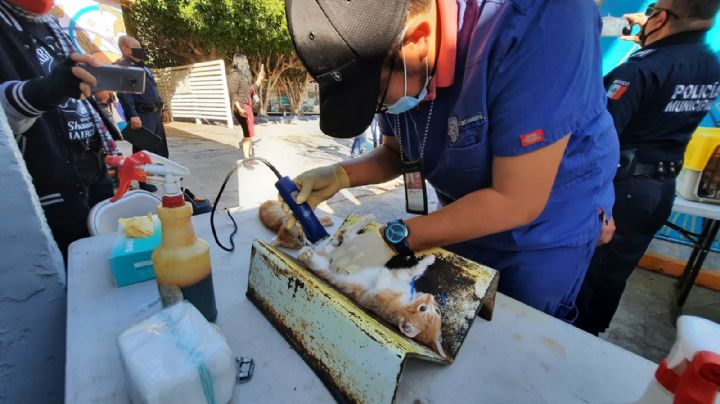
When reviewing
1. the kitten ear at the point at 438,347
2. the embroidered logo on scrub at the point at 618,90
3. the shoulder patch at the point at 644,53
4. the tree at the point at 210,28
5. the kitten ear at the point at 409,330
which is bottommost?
the kitten ear at the point at 438,347

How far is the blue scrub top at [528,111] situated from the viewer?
0.66 meters

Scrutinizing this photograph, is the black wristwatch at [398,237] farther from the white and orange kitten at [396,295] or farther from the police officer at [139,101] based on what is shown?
the police officer at [139,101]

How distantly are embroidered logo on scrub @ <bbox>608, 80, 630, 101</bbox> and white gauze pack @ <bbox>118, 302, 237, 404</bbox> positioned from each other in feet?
6.36

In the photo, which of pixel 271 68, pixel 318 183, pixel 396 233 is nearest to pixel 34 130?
pixel 318 183

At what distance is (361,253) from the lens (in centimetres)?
81

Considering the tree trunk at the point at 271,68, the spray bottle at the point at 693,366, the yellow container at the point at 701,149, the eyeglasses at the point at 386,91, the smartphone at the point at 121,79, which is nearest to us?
the spray bottle at the point at 693,366

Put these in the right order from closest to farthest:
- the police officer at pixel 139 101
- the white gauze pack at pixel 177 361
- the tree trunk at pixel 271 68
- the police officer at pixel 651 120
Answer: the white gauze pack at pixel 177 361 < the police officer at pixel 651 120 < the police officer at pixel 139 101 < the tree trunk at pixel 271 68

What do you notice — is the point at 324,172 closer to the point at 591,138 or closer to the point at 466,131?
the point at 466,131

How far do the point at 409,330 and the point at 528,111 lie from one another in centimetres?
51

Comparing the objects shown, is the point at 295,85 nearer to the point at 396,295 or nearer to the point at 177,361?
the point at 396,295

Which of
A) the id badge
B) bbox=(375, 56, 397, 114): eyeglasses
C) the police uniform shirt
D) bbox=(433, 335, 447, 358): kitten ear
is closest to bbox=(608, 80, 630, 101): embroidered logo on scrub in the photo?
the police uniform shirt

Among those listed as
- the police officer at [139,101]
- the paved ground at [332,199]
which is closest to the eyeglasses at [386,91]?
the paved ground at [332,199]

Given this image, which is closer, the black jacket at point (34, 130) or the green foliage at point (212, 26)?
the black jacket at point (34, 130)

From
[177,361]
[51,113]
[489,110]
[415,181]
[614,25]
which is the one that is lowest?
[177,361]
